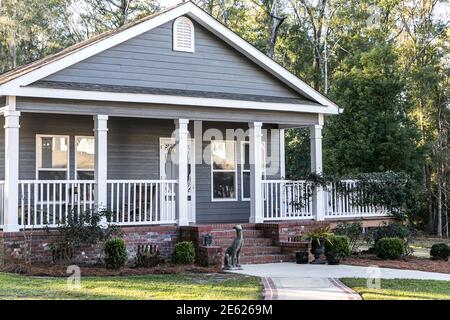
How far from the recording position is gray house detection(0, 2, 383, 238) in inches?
571

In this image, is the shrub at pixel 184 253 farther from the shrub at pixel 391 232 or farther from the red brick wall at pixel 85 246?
the shrub at pixel 391 232

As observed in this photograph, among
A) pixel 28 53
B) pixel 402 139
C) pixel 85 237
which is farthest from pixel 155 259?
pixel 28 53

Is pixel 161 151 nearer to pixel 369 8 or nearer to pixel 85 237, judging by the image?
pixel 85 237

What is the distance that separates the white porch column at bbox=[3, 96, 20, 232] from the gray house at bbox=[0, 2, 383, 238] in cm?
2

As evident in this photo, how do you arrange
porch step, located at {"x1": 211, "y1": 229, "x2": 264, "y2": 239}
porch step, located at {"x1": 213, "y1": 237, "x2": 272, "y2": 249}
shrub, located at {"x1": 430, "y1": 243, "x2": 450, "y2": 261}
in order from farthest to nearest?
1. shrub, located at {"x1": 430, "y1": 243, "x2": 450, "y2": 261}
2. porch step, located at {"x1": 211, "y1": 229, "x2": 264, "y2": 239}
3. porch step, located at {"x1": 213, "y1": 237, "x2": 272, "y2": 249}

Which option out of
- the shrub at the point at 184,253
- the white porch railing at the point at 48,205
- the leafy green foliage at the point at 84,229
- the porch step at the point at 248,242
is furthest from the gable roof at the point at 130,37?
the shrub at the point at 184,253

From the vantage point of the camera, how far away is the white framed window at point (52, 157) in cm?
1639

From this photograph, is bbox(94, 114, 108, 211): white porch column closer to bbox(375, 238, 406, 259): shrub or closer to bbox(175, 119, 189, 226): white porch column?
bbox(175, 119, 189, 226): white porch column

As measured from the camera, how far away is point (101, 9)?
1569 inches

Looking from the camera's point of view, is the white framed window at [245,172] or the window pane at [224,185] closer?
the window pane at [224,185]

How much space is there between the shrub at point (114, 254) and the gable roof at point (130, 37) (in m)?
3.58

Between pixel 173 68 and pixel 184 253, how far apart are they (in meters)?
4.78

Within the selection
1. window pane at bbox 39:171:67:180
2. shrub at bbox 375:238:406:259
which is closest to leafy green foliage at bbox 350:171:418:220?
shrub at bbox 375:238:406:259
